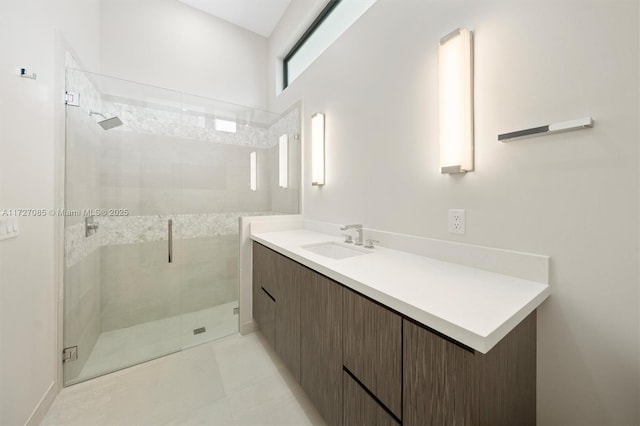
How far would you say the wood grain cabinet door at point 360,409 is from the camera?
0.84 m

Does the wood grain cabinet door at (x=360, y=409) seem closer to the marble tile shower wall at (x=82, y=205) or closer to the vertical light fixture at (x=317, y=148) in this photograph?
the vertical light fixture at (x=317, y=148)

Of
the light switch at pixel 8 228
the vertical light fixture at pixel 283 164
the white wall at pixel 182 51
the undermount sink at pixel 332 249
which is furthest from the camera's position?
the vertical light fixture at pixel 283 164

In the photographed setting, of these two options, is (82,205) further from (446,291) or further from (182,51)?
(446,291)

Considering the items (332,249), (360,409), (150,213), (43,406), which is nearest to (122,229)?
(150,213)

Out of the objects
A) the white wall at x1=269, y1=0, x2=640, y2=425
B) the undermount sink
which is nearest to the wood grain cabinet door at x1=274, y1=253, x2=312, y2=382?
the undermount sink

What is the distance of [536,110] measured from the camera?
36.3 inches

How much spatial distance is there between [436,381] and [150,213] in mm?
2353

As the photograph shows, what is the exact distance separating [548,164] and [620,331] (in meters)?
0.60

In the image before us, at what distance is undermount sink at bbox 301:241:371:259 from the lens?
5.49ft

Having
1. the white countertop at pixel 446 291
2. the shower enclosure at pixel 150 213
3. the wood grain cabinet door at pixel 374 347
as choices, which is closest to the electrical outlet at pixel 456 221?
the white countertop at pixel 446 291

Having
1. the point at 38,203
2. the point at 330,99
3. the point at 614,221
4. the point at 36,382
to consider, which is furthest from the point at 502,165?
the point at 36,382

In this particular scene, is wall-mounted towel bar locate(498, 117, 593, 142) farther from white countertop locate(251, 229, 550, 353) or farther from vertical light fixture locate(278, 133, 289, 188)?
vertical light fixture locate(278, 133, 289, 188)

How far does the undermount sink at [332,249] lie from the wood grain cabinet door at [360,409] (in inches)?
30.8

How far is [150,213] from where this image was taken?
2.07 metres
